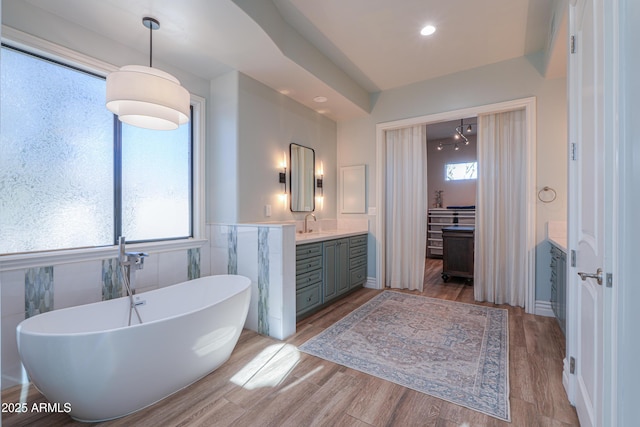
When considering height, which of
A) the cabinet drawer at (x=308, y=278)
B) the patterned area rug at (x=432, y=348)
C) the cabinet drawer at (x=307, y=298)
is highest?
the cabinet drawer at (x=308, y=278)

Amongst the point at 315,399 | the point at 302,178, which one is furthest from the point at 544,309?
the point at 302,178

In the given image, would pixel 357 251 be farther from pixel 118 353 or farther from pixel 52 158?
pixel 52 158

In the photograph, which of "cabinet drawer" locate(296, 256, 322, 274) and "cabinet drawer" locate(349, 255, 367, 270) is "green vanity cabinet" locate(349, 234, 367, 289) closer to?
"cabinet drawer" locate(349, 255, 367, 270)

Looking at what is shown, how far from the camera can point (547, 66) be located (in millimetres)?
3037

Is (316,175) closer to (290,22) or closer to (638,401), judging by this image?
(290,22)

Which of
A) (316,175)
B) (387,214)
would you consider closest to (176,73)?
(316,175)

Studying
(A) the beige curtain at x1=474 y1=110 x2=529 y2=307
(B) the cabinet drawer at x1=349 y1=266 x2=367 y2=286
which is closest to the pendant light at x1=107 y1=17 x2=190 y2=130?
(B) the cabinet drawer at x1=349 y1=266 x2=367 y2=286

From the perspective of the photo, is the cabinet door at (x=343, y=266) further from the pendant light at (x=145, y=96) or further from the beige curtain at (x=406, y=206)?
the pendant light at (x=145, y=96)

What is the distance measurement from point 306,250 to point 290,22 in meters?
2.27

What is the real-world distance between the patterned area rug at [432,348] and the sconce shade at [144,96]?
2129mm

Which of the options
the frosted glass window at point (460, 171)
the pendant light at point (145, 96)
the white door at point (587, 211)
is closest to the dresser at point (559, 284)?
the white door at point (587, 211)

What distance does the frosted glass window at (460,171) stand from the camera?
270 inches

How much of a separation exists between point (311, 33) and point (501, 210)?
304 centimetres

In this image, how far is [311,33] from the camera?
298 centimetres
